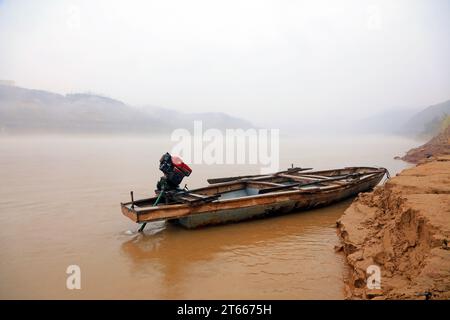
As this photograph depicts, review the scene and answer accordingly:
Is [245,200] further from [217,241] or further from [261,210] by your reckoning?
[217,241]

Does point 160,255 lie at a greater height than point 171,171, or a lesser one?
lesser

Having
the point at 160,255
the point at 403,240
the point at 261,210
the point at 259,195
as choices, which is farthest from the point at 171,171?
the point at 403,240

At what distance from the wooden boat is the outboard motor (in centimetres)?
30

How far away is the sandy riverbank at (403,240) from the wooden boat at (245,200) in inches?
55.4

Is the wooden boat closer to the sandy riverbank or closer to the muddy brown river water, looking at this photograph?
the muddy brown river water

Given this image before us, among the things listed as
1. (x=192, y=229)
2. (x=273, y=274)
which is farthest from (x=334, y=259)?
(x=192, y=229)

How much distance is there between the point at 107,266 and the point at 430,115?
563 feet

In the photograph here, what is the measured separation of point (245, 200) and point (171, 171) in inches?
74.2

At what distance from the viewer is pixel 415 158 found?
82.9ft

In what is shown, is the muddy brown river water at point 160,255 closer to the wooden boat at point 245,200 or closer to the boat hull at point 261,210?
the boat hull at point 261,210

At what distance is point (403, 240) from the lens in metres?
5.48

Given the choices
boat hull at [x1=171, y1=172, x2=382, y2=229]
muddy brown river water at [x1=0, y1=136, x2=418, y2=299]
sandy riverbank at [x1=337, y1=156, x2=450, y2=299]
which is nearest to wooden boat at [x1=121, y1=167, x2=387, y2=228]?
boat hull at [x1=171, y1=172, x2=382, y2=229]

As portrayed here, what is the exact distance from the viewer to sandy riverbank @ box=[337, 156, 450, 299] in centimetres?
394
